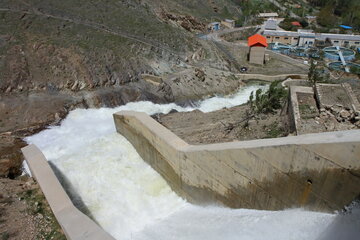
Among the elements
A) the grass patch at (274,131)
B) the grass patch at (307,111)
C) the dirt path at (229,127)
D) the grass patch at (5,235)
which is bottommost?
the grass patch at (5,235)

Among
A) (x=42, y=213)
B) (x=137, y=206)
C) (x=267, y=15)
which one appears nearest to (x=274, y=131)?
(x=137, y=206)

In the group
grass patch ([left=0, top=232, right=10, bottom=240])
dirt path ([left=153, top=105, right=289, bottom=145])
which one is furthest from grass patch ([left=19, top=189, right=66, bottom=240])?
dirt path ([left=153, top=105, right=289, bottom=145])

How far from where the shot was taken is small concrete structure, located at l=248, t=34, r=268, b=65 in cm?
2981

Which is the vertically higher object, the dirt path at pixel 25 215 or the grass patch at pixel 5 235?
the grass patch at pixel 5 235

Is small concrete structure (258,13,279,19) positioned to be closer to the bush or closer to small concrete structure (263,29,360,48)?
small concrete structure (263,29,360,48)

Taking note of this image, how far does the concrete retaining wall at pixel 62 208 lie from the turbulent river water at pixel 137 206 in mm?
1451

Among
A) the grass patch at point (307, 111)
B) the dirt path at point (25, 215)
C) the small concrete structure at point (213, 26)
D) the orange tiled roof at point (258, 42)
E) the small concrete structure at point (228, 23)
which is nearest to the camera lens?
the dirt path at point (25, 215)

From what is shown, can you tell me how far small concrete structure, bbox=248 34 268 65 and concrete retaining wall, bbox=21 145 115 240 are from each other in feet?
87.4

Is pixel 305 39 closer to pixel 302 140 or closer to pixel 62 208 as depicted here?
pixel 302 140

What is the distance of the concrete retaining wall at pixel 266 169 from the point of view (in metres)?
6.18

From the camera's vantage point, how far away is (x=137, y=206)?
32.9 ft

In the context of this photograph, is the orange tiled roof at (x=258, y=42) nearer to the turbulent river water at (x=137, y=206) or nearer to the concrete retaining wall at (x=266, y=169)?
the turbulent river water at (x=137, y=206)

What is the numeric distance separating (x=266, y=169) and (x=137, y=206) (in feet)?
17.7

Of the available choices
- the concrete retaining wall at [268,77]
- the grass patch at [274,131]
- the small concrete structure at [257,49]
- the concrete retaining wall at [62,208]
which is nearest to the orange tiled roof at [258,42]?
the small concrete structure at [257,49]
